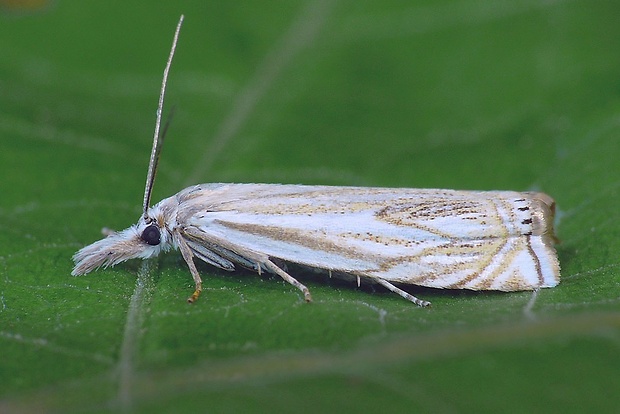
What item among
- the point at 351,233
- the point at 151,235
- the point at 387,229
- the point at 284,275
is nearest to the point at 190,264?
the point at 151,235

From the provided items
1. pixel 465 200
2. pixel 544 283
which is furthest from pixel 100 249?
pixel 544 283

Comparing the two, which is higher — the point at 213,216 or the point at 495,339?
the point at 213,216

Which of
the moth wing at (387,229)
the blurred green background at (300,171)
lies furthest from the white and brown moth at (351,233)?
the blurred green background at (300,171)

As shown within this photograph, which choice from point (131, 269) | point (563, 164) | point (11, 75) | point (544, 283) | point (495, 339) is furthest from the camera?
point (11, 75)

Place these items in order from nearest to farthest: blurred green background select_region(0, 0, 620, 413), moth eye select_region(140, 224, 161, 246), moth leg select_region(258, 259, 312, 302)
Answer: blurred green background select_region(0, 0, 620, 413)
moth leg select_region(258, 259, 312, 302)
moth eye select_region(140, 224, 161, 246)

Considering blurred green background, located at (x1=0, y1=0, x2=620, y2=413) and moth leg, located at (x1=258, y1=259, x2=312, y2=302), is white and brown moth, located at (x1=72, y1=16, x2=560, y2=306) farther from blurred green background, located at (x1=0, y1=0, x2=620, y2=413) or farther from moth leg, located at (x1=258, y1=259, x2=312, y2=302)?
blurred green background, located at (x1=0, y1=0, x2=620, y2=413)

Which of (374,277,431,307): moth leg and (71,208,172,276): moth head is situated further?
(71,208,172,276): moth head

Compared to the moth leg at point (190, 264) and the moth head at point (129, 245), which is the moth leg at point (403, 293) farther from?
the moth head at point (129, 245)

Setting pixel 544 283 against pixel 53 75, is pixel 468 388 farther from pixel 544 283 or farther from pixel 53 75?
pixel 53 75

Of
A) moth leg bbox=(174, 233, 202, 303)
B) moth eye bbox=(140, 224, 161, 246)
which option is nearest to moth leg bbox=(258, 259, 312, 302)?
moth leg bbox=(174, 233, 202, 303)
